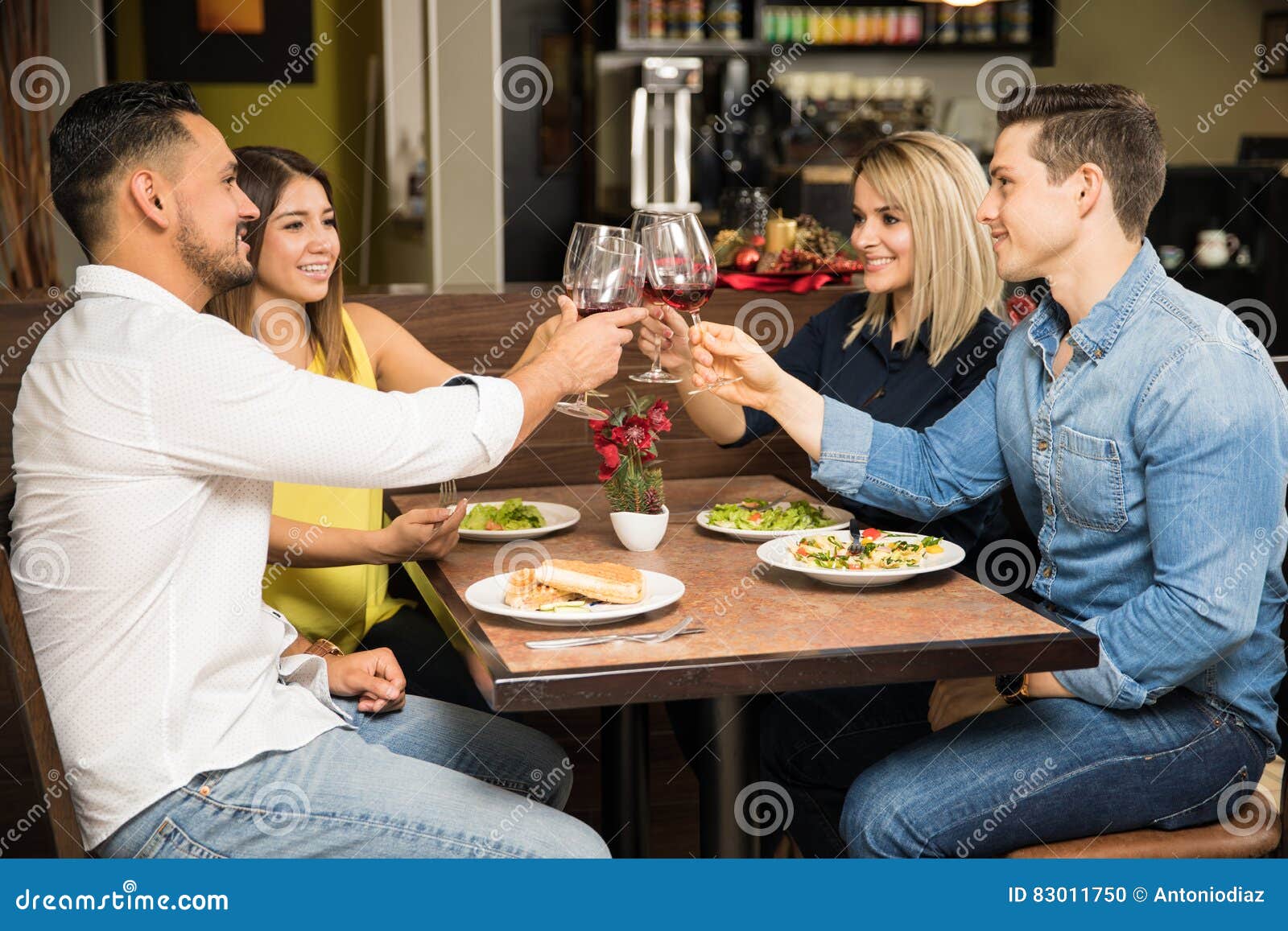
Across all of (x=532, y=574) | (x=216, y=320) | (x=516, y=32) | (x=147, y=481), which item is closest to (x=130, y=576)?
(x=147, y=481)

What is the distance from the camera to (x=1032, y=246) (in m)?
1.94

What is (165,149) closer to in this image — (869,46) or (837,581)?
(837,581)

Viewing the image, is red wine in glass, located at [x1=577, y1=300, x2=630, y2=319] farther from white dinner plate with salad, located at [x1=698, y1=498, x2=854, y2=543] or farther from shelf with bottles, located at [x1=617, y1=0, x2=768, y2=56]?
shelf with bottles, located at [x1=617, y1=0, x2=768, y2=56]

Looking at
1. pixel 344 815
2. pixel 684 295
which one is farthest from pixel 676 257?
pixel 344 815

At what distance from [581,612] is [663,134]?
435cm

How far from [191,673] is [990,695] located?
103cm

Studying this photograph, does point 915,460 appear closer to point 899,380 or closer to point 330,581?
point 899,380

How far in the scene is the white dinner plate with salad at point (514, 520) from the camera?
2.07 metres

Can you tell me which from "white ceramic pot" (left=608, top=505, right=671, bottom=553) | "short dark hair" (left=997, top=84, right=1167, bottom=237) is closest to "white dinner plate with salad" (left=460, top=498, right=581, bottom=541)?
"white ceramic pot" (left=608, top=505, right=671, bottom=553)

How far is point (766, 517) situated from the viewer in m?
2.10

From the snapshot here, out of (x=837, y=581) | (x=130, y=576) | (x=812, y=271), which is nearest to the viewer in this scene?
(x=130, y=576)

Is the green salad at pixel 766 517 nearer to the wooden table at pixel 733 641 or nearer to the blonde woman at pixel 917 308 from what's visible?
the wooden table at pixel 733 641

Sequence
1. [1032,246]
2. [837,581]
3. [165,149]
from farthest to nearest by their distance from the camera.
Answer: [1032,246], [837,581], [165,149]

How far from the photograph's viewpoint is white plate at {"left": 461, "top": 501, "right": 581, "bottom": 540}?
2062mm
